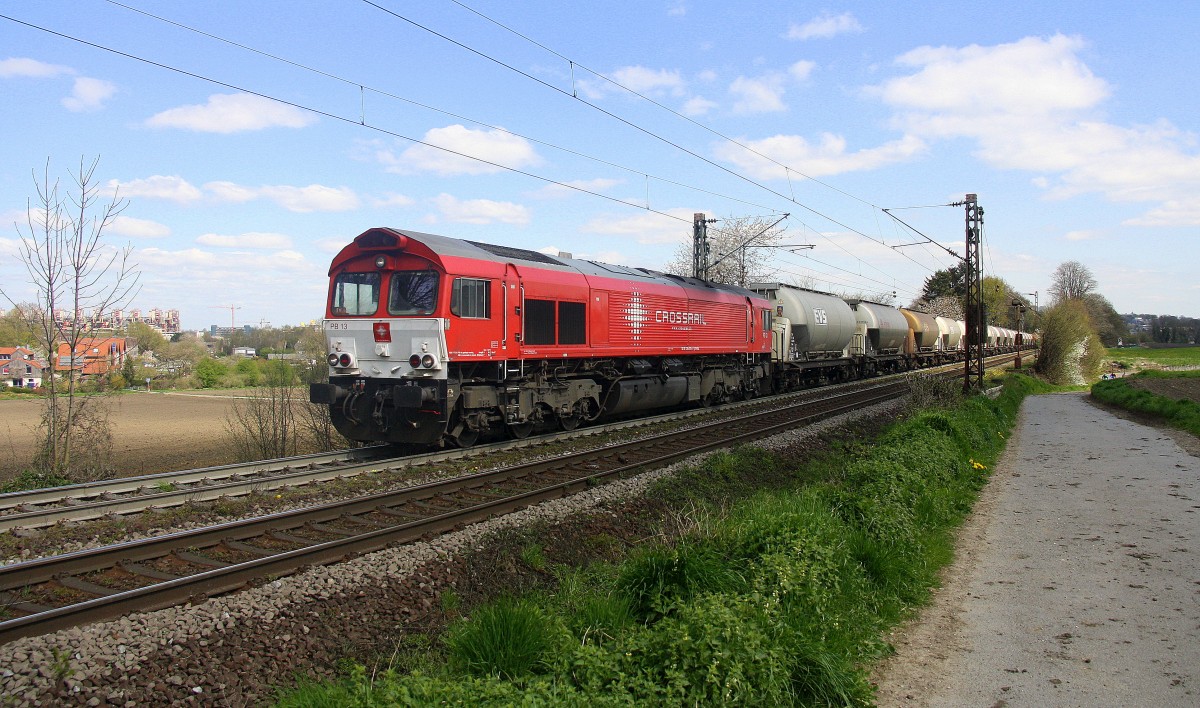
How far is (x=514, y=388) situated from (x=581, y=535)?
5.75 m

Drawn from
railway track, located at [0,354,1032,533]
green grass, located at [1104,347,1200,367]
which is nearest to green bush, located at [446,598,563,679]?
railway track, located at [0,354,1032,533]

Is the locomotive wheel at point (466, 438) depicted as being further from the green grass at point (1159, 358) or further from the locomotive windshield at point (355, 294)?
the green grass at point (1159, 358)

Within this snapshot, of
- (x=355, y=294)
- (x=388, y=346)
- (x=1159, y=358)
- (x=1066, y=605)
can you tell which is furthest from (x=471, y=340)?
(x=1159, y=358)

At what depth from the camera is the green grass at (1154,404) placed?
19.5m

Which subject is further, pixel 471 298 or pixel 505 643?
pixel 471 298

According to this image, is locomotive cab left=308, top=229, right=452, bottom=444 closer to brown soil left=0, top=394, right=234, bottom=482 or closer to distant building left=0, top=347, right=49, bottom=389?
distant building left=0, top=347, right=49, bottom=389

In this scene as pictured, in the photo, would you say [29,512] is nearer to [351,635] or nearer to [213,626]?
[213,626]

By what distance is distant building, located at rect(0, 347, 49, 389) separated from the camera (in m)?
11.4

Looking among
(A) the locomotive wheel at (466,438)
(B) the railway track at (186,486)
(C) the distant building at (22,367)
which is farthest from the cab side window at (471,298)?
(C) the distant building at (22,367)

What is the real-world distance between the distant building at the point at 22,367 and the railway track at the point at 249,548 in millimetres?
6200

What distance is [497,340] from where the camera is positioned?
42.8ft

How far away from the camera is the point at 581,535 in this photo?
26.5 ft

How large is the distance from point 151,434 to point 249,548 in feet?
70.8

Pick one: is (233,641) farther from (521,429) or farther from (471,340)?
(521,429)
